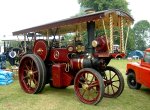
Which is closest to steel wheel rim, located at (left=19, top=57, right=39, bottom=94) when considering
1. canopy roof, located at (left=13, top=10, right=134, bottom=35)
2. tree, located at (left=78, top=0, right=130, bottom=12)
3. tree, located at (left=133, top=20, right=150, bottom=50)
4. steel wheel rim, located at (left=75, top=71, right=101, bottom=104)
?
canopy roof, located at (left=13, top=10, right=134, bottom=35)

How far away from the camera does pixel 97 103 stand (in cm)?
716

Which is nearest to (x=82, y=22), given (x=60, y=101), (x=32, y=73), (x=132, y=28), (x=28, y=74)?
(x=60, y=101)

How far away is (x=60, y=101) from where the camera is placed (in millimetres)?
7730

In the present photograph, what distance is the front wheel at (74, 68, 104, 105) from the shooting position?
7054mm

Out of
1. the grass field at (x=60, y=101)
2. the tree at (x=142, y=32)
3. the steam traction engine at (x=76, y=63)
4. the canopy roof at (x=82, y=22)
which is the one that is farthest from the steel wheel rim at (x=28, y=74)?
the tree at (x=142, y=32)

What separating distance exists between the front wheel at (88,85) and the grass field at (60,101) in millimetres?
181

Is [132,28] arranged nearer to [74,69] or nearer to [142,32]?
[142,32]

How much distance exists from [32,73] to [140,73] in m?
3.46

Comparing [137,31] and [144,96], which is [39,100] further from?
[137,31]

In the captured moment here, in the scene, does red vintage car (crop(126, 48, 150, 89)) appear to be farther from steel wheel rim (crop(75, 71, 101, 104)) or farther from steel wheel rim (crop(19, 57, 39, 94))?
steel wheel rim (crop(19, 57, 39, 94))

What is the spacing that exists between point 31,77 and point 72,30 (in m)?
2.21

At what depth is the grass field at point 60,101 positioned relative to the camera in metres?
7.10

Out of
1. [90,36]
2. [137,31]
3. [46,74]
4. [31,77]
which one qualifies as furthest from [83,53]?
[137,31]

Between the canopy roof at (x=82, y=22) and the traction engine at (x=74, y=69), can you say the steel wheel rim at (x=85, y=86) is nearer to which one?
the traction engine at (x=74, y=69)
